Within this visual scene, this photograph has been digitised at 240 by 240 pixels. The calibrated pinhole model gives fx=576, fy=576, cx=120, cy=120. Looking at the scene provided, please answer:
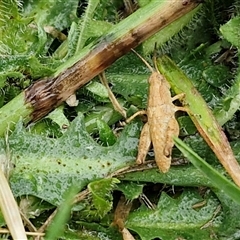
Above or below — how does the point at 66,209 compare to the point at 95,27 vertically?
below

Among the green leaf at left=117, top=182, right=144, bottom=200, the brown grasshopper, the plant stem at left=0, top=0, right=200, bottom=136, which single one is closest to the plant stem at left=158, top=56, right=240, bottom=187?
the brown grasshopper

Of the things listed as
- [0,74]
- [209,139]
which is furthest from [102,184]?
[0,74]

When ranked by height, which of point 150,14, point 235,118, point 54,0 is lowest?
point 235,118

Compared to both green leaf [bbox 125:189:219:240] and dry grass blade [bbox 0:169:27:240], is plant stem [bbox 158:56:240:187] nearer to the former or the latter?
green leaf [bbox 125:189:219:240]

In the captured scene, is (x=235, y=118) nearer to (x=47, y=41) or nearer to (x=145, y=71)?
(x=145, y=71)

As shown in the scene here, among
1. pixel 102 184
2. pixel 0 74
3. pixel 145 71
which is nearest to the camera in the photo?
pixel 102 184

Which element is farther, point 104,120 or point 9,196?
point 104,120

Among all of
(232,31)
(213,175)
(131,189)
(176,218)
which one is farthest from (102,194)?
(232,31)

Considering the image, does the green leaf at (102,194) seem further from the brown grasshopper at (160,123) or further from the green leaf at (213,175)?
the green leaf at (213,175)
